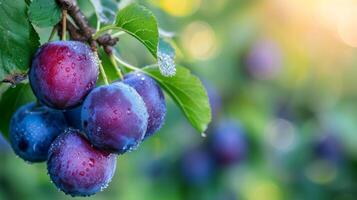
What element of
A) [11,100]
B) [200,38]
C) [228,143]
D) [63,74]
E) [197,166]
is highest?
[63,74]

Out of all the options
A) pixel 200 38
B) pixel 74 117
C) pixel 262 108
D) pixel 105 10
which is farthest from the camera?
pixel 200 38

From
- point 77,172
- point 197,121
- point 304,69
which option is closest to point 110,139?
point 77,172

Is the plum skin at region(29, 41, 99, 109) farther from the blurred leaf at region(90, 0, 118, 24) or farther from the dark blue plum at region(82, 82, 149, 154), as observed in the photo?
the blurred leaf at region(90, 0, 118, 24)

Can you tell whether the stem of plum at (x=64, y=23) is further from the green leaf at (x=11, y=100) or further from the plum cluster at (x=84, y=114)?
the green leaf at (x=11, y=100)

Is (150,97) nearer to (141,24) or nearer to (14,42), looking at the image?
(141,24)

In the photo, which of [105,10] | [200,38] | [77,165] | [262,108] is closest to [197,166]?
[262,108]

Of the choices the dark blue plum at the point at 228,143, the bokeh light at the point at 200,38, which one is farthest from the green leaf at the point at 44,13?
the bokeh light at the point at 200,38
